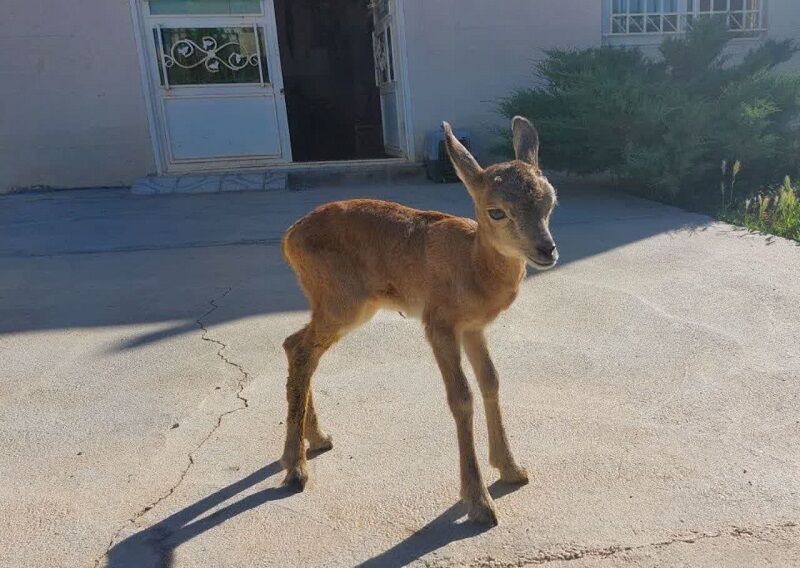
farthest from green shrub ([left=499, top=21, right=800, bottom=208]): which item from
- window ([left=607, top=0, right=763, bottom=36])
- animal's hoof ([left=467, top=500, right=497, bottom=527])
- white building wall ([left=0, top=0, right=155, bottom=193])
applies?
animal's hoof ([left=467, top=500, right=497, bottom=527])

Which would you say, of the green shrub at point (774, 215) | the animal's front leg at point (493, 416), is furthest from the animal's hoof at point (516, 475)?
the green shrub at point (774, 215)

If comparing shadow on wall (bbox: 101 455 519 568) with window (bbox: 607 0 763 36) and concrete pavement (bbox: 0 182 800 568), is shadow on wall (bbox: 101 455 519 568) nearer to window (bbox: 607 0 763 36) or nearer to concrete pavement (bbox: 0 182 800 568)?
concrete pavement (bbox: 0 182 800 568)

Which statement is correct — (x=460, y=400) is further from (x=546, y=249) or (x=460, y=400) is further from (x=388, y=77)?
(x=388, y=77)

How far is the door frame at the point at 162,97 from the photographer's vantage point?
10.1m

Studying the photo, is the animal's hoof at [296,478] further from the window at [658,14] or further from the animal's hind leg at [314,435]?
the window at [658,14]

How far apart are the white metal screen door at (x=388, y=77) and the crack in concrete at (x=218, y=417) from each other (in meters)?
6.98

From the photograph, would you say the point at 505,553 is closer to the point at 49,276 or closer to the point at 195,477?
the point at 195,477

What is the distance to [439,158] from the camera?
33.3 feet

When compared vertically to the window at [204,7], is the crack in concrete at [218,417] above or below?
below

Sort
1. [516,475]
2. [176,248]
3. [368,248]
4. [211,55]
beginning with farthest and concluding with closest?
[211,55], [176,248], [368,248], [516,475]

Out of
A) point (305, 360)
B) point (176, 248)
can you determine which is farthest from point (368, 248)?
point (176, 248)

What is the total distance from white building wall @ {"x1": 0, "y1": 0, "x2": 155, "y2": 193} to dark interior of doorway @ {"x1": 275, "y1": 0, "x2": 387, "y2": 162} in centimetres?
593

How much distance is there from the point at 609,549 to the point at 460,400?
2.41 ft

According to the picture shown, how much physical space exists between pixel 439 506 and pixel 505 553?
0.36 metres
